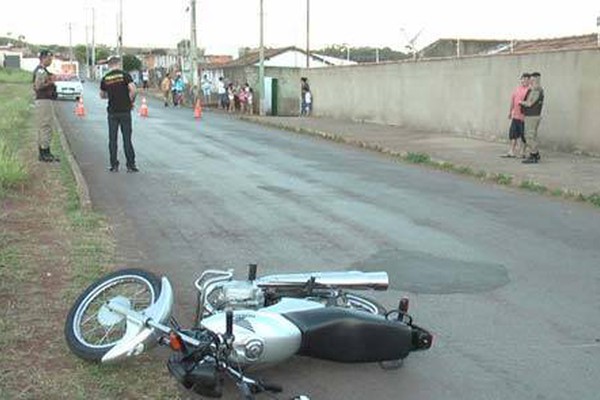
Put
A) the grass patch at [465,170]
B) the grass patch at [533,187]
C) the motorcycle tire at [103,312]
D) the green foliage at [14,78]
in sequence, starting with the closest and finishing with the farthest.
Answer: the motorcycle tire at [103,312] < the grass patch at [533,187] < the grass patch at [465,170] < the green foliage at [14,78]

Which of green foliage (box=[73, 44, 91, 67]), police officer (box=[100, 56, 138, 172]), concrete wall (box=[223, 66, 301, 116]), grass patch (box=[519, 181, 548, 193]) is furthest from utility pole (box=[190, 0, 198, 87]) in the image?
green foliage (box=[73, 44, 91, 67])

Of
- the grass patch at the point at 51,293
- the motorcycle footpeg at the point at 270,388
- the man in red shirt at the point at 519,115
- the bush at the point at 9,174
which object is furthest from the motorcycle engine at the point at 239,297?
the man in red shirt at the point at 519,115

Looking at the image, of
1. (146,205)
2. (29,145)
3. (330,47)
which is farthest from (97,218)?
(330,47)

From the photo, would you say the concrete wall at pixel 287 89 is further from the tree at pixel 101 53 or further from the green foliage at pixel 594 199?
the tree at pixel 101 53

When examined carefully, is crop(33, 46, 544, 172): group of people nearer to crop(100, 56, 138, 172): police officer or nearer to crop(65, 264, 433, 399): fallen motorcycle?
crop(100, 56, 138, 172): police officer

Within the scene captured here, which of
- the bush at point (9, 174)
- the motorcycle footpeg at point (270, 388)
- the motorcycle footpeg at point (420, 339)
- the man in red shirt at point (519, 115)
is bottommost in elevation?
the motorcycle footpeg at point (270, 388)

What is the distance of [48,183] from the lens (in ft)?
37.3

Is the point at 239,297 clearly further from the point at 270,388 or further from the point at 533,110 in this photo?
the point at 533,110

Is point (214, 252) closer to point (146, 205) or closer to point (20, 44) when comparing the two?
point (146, 205)

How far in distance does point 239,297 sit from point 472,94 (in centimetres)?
1848

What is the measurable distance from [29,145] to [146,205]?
773cm

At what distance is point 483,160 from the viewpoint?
54.6 ft

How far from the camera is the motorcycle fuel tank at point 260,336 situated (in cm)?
429

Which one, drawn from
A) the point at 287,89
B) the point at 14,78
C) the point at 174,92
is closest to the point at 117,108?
the point at 287,89
